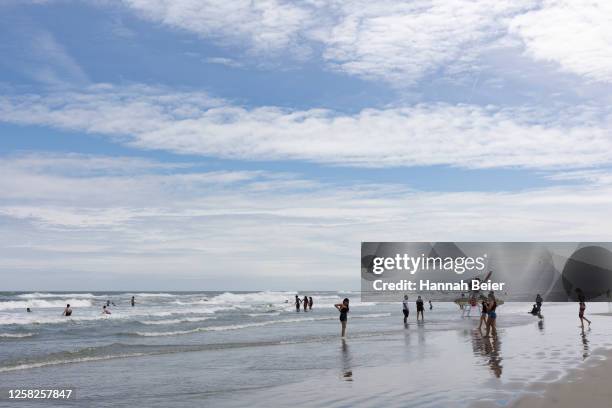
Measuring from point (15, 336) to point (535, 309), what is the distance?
3544cm

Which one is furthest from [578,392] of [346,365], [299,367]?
[299,367]

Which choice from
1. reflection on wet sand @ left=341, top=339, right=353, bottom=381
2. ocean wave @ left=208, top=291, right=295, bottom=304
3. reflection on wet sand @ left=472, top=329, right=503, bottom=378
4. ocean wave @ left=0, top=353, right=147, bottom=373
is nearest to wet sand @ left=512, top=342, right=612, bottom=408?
reflection on wet sand @ left=472, top=329, right=503, bottom=378

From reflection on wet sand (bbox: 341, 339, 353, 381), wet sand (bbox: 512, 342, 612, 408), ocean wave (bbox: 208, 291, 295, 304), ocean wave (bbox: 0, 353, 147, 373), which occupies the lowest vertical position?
ocean wave (bbox: 208, 291, 295, 304)

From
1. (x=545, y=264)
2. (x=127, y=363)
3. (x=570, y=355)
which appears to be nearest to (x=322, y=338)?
(x=127, y=363)

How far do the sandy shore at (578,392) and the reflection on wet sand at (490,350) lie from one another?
1.82 meters

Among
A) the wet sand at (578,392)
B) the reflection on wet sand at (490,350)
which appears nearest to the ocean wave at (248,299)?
the reflection on wet sand at (490,350)

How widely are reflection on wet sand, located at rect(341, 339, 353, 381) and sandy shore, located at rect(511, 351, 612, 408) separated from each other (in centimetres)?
495

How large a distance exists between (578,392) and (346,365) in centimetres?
768

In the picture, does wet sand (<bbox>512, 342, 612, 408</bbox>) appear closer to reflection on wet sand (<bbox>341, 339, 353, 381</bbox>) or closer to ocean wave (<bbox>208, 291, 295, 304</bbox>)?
reflection on wet sand (<bbox>341, 339, 353, 381</bbox>)

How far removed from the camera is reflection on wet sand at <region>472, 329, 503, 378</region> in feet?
51.5

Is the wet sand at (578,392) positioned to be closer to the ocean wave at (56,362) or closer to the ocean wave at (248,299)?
the ocean wave at (56,362)

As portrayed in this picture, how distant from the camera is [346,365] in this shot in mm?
17844

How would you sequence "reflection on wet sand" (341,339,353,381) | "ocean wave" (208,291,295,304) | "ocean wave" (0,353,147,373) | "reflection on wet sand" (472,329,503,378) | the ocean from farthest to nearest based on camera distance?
"ocean wave" (208,291,295,304), "ocean wave" (0,353,147,373), "reflection on wet sand" (472,329,503,378), "reflection on wet sand" (341,339,353,381), the ocean

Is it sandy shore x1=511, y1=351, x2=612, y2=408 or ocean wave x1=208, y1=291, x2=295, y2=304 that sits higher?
sandy shore x1=511, y1=351, x2=612, y2=408
